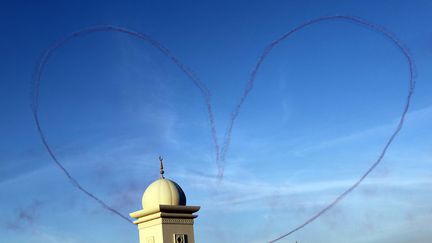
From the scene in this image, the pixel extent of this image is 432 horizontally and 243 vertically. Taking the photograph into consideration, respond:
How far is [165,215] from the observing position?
1811 inches

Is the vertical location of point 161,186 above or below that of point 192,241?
above

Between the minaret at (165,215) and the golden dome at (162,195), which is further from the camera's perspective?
the golden dome at (162,195)

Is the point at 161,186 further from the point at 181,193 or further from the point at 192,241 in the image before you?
the point at 192,241

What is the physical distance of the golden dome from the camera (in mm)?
47125

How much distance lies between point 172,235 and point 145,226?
2359mm

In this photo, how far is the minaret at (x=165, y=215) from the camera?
151 ft

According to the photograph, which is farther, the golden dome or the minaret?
the golden dome

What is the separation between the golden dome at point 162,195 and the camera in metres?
47.1

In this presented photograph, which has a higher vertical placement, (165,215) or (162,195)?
(162,195)

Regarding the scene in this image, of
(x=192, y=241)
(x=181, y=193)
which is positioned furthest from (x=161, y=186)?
(x=192, y=241)

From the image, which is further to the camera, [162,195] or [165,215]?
[162,195]

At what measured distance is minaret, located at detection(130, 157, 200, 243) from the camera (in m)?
45.9

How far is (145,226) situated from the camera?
47219mm

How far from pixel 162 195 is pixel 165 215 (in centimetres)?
178
